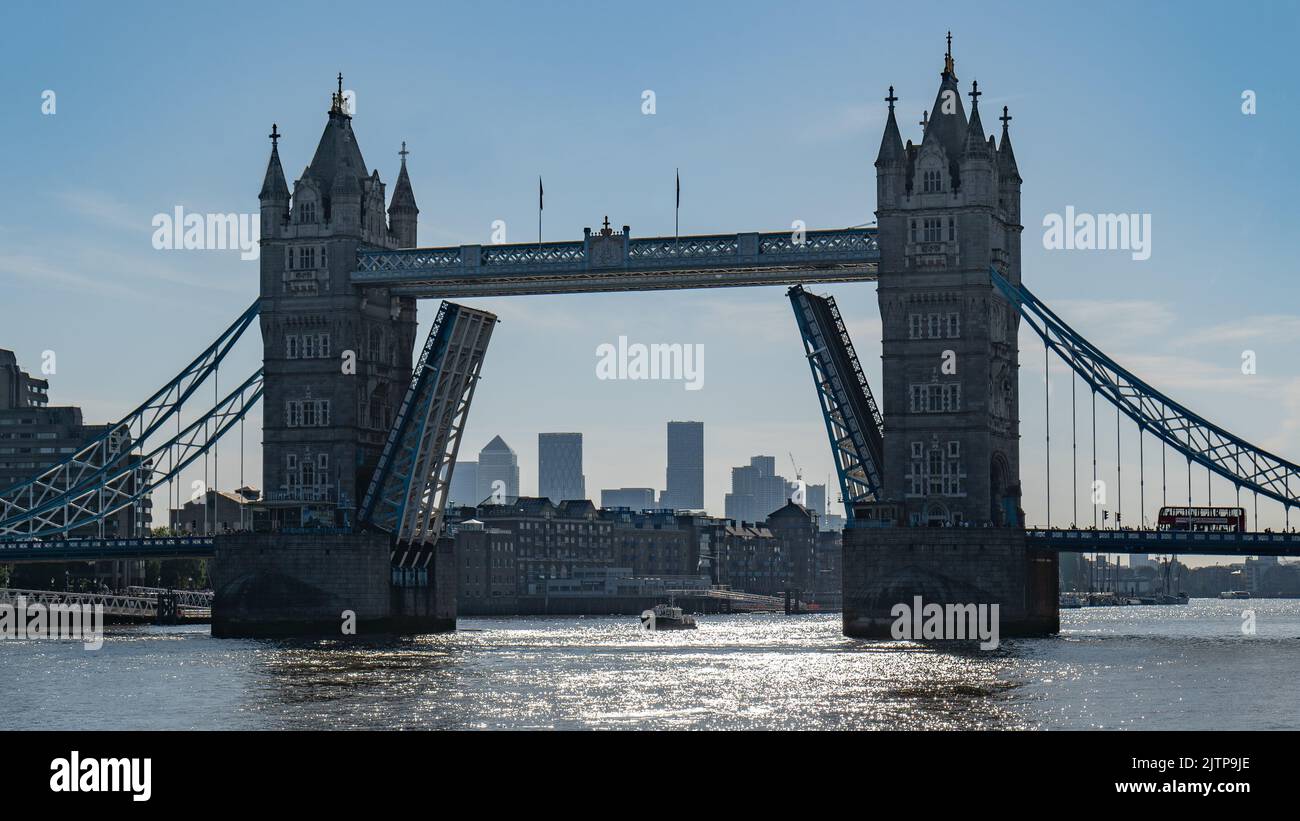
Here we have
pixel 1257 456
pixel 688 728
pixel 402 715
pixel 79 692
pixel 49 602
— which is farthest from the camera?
pixel 49 602

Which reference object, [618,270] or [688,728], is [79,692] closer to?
[688,728]

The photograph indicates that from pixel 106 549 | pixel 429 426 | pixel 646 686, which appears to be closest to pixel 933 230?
pixel 429 426

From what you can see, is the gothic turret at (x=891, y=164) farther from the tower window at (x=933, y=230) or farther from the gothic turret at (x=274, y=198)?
the gothic turret at (x=274, y=198)

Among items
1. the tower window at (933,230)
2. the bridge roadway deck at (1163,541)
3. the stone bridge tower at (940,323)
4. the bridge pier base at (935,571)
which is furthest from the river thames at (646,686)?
the tower window at (933,230)

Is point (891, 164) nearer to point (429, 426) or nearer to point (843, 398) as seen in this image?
point (843, 398)

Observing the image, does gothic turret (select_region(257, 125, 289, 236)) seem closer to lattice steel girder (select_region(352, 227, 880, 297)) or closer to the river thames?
lattice steel girder (select_region(352, 227, 880, 297))

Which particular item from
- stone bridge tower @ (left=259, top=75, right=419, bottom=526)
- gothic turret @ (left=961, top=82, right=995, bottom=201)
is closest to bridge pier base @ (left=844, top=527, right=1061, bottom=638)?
gothic turret @ (left=961, top=82, right=995, bottom=201)
